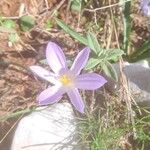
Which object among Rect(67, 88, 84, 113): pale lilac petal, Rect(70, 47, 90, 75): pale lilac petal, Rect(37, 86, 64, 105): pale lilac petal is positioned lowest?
Rect(67, 88, 84, 113): pale lilac petal

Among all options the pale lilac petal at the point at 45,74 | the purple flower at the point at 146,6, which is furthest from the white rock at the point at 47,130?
the purple flower at the point at 146,6

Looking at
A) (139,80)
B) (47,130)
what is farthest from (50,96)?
(139,80)

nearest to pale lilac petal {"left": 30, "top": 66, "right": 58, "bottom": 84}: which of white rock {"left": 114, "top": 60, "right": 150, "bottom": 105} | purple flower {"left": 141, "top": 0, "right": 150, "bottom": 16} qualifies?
white rock {"left": 114, "top": 60, "right": 150, "bottom": 105}

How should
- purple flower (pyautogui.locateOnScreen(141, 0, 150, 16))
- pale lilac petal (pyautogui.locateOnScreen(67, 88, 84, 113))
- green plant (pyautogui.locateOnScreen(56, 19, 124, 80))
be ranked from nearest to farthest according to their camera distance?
1. pale lilac petal (pyautogui.locateOnScreen(67, 88, 84, 113))
2. green plant (pyautogui.locateOnScreen(56, 19, 124, 80))
3. purple flower (pyautogui.locateOnScreen(141, 0, 150, 16))

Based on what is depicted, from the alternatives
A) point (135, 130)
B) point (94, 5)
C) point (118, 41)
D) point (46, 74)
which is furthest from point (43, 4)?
point (135, 130)

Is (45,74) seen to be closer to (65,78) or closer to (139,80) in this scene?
(65,78)

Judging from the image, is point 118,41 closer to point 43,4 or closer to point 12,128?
point 43,4

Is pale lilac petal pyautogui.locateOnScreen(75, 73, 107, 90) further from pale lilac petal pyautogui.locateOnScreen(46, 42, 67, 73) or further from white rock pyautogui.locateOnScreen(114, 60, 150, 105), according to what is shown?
white rock pyautogui.locateOnScreen(114, 60, 150, 105)
